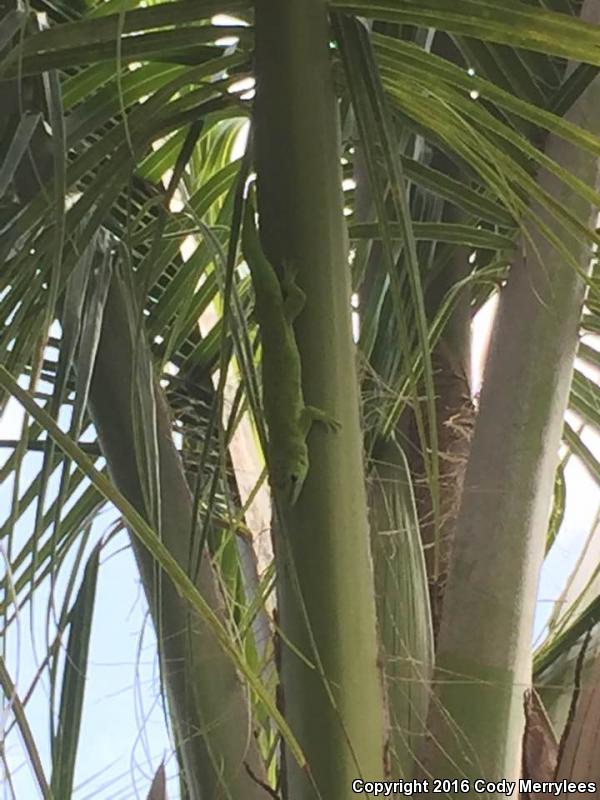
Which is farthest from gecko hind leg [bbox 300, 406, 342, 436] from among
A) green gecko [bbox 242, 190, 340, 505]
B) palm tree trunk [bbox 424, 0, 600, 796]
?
palm tree trunk [bbox 424, 0, 600, 796]

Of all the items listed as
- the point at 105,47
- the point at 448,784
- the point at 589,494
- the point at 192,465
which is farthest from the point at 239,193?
the point at 589,494

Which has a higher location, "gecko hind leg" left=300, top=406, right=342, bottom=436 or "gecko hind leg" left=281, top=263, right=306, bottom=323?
"gecko hind leg" left=281, top=263, right=306, bottom=323

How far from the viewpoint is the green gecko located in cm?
43

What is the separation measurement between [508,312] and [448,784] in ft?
0.91

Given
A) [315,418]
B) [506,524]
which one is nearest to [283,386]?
[315,418]

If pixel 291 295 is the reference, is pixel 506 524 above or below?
below

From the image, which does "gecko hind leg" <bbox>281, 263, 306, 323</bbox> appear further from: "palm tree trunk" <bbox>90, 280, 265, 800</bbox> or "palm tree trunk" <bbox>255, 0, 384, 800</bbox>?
"palm tree trunk" <bbox>90, 280, 265, 800</bbox>

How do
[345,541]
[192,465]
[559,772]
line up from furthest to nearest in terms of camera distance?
[192,465], [559,772], [345,541]

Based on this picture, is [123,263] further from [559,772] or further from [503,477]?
[559,772]

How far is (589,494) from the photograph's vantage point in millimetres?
971

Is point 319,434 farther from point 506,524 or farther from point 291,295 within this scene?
point 506,524

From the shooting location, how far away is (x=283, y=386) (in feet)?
1.52

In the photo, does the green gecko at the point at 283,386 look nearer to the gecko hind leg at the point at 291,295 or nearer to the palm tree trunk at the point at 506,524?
the gecko hind leg at the point at 291,295

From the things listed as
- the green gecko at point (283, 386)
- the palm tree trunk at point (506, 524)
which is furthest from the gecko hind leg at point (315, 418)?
the palm tree trunk at point (506, 524)
